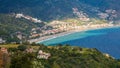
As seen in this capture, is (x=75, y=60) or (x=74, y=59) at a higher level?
(x=74, y=59)

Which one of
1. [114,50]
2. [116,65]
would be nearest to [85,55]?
[116,65]

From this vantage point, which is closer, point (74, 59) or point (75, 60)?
point (75, 60)

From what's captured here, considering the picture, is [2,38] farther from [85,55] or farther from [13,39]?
[85,55]

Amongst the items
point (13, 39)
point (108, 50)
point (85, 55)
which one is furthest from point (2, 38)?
point (85, 55)

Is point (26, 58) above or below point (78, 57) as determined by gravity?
above

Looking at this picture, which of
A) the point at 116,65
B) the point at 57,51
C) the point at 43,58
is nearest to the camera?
the point at 43,58

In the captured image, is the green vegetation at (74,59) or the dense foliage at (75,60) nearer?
the green vegetation at (74,59)

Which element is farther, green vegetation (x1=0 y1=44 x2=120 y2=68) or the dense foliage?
the dense foliage

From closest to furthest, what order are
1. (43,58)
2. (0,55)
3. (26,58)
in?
1. (0,55)
2. (26,58)
3. (43,58)

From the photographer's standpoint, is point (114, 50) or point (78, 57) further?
point (114, 50)
